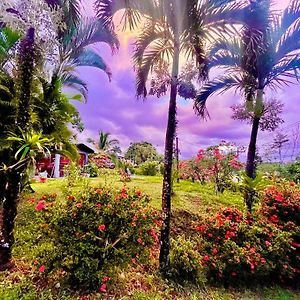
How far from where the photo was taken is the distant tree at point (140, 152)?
1453 inches

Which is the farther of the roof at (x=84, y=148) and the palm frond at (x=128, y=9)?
the roof at (x=84, y=148)

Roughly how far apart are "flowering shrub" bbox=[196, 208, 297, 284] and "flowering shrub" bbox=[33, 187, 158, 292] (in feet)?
4.33

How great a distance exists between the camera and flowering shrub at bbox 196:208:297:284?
4.76m

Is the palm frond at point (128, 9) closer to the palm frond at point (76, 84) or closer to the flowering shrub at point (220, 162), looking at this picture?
the palm frond at point (76, 84)

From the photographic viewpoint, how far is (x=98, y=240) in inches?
159

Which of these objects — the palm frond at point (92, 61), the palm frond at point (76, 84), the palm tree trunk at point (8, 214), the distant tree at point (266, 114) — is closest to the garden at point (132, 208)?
the palm tree trunk at point (8, 214)

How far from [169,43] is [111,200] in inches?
126

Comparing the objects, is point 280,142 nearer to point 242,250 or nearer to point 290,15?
point 290,15

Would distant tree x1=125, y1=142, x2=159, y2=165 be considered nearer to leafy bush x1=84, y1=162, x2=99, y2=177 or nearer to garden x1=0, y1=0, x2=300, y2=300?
leafy bush x1=84, y1=162, x2=99, y2=177

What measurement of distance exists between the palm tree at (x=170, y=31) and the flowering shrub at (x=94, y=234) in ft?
2.36

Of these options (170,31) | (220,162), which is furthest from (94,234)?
(220,162)

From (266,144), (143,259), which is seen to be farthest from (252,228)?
(266,144)

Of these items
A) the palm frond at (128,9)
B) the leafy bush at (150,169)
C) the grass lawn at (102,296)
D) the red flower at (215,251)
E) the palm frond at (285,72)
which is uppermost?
the palm frond at (285,72)

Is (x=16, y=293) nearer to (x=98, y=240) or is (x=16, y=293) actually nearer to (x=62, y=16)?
(x=98, y=240)
